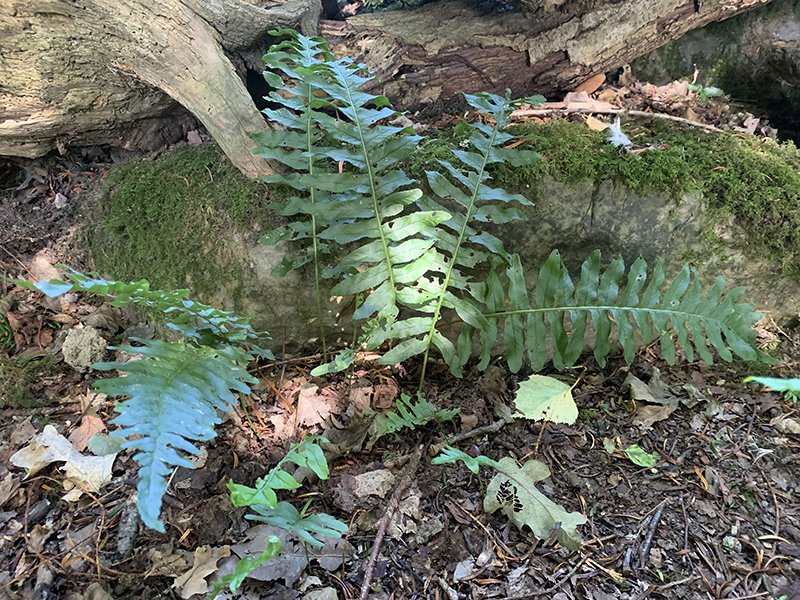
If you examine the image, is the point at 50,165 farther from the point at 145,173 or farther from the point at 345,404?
the point at 345,404

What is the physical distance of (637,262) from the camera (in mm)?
2529

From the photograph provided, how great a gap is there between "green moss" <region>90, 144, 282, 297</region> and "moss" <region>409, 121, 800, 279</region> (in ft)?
3.16

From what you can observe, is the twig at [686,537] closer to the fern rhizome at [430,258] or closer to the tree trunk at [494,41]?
the fern rhizome at [430,258]

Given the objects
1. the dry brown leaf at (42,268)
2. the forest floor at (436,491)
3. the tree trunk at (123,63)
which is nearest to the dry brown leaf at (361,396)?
the forest floor at (436,491)

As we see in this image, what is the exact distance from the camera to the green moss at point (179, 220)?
111 inches

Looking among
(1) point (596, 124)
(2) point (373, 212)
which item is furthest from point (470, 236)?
(1) point (596, 124)

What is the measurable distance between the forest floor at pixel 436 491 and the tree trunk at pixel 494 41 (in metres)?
1.81

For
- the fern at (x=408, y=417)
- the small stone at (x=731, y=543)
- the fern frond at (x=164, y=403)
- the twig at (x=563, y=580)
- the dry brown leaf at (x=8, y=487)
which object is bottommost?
the dry brown leaf at (x=8, y=487)

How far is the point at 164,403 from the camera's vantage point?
1.64m

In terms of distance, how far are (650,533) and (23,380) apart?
9.55 ft

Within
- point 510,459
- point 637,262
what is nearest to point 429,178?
point 637,262

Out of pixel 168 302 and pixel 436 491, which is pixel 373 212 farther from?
pixel 436 491

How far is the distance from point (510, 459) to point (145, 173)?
2.55 m

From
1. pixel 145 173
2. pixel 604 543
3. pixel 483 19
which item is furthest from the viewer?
pixel 483 19
